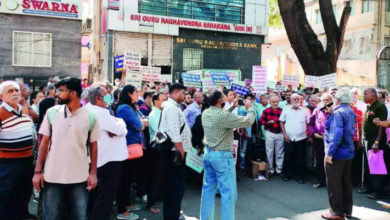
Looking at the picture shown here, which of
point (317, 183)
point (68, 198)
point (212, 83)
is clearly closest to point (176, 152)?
point (68, 198)

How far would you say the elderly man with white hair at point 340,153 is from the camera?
6.03 m

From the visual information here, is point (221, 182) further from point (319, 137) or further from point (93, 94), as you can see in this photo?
point (319, 137)

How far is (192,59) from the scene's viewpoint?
25172 mm

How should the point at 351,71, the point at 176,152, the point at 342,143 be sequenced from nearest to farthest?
the point at 176,152 → the point at 342,143 → the point at 351,71

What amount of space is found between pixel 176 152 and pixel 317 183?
462 cm

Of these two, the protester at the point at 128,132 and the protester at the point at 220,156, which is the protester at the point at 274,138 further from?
the protester at the point at 220,156

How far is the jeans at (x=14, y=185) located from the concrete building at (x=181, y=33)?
1650 cm

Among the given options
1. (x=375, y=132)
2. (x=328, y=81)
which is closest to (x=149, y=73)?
(x=328, y=81)

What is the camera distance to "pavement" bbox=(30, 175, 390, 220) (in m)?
6.46

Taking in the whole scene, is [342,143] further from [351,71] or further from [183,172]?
[351,71]

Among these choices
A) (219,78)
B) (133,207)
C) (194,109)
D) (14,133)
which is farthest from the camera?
(219,78)

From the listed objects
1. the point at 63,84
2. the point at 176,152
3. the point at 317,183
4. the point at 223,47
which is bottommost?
the point at 317,183

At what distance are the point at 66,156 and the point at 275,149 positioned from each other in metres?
6.38

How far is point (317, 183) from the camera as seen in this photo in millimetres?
8648
